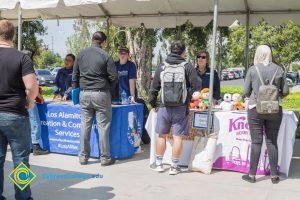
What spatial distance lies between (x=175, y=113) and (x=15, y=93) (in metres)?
2.26

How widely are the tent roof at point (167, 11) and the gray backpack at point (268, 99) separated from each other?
3.24 meters

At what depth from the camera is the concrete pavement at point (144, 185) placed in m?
4.53

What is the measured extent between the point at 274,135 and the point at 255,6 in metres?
3.66

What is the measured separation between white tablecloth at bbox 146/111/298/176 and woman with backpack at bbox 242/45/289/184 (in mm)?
273

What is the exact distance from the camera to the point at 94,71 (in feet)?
18.5

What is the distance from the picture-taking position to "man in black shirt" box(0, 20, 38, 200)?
3.57 m

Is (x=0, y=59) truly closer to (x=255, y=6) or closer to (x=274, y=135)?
(x=274, y=135)

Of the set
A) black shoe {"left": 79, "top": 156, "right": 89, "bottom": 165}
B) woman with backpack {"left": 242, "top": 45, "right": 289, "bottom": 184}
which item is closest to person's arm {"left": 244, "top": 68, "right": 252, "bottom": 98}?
woman with backpack {"left": 242, "top": 45, "right": 289, "bottom": 184}

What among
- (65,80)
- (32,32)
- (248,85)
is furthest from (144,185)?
(32,32)

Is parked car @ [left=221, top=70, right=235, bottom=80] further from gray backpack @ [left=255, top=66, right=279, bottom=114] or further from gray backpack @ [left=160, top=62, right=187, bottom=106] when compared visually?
gray backpack @ [left=255, top=66, right=279, bottom=114]

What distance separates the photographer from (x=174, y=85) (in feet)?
17.0

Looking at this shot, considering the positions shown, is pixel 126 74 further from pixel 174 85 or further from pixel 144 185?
pixel 144 185

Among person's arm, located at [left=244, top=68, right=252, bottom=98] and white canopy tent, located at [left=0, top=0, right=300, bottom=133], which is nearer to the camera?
person's arm, located at [left=244, top=68, right=252, bottom=98]

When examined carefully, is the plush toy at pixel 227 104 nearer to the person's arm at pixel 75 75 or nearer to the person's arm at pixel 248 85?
the person's arm at pixel 248 85
